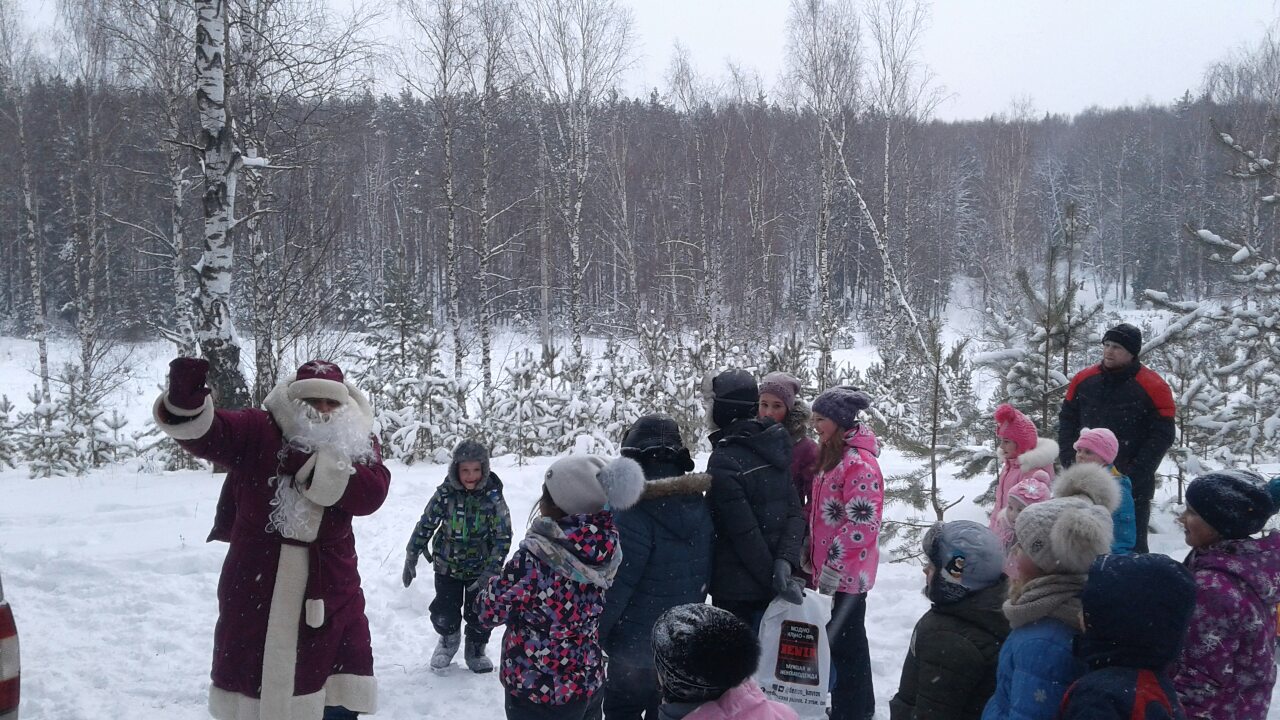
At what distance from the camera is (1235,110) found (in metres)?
30.5

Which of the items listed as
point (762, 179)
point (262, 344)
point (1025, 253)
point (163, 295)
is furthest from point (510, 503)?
point (163, 295)

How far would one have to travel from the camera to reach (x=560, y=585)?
3.14 meters

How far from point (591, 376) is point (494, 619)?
11.5 meters

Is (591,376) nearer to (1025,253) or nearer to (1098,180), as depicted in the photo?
(1025,253)

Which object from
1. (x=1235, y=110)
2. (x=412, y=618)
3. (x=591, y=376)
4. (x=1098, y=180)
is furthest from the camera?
(x=1098, y=180)

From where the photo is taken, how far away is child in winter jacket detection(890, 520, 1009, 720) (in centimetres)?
256

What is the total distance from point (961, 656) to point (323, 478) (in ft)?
7.44

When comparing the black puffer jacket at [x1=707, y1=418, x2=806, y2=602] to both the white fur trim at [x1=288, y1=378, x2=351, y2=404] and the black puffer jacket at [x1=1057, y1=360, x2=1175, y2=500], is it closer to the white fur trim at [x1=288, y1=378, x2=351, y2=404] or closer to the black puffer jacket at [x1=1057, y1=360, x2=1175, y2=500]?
the white fur trim at [x1=288, y1=378, x2=351, y2=404]

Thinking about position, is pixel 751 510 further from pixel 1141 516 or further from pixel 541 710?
pixel 1141 516

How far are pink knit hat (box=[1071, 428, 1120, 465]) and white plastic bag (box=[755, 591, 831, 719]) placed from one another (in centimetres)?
169

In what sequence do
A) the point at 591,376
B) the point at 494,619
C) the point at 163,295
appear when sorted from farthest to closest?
the point at 163,295 < the point at 591,376 < the point at 494,619

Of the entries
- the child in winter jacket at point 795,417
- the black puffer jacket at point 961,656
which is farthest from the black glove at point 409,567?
the black puffer jacket at point 961,656

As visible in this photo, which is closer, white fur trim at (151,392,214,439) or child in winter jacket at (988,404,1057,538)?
white fur trim at (151,392,214,439)

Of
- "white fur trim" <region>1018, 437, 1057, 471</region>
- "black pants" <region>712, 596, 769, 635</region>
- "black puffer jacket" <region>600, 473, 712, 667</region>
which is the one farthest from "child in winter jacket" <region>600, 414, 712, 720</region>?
"white fur trim" <region>1018, 437, 1057, 471</region>
